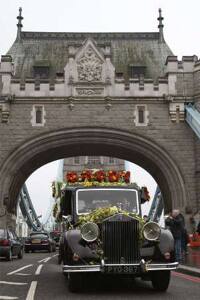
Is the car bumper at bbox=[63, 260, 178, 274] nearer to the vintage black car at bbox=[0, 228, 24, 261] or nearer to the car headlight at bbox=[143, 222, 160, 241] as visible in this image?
the car headlight at bbox=[143, 222, 160, 241]

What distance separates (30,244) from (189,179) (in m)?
9.72

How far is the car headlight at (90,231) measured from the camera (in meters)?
8.57

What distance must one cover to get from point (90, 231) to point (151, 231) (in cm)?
104

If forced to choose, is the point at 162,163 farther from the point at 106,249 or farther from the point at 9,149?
the point at 106,249

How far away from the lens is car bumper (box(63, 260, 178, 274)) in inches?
329

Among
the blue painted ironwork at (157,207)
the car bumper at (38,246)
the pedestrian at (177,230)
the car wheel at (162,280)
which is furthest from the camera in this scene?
the blue painted ironwork at (157,207)

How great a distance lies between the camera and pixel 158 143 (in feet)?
95.6

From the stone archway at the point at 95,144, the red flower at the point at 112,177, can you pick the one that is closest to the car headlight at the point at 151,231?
the red flower at the point at 112,177

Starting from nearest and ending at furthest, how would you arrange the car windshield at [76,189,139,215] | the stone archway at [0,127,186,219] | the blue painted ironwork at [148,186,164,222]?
1. the car windshield at [76,189,139,215]
2. the stone archway at [0,127,186,219]
3. the blue painted ironwork at [148,186,164,222]

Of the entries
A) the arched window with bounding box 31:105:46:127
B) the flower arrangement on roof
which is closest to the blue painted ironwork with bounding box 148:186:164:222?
the arched window with bounding box 31:105:46:127

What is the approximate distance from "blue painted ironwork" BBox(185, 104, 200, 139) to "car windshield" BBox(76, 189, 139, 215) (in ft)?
57.5

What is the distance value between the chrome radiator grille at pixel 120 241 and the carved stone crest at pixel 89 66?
21654mm

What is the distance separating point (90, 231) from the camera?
8.62 metres

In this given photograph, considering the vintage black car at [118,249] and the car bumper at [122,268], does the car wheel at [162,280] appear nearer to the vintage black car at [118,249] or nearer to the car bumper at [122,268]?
the vintage black car at [118,249]
